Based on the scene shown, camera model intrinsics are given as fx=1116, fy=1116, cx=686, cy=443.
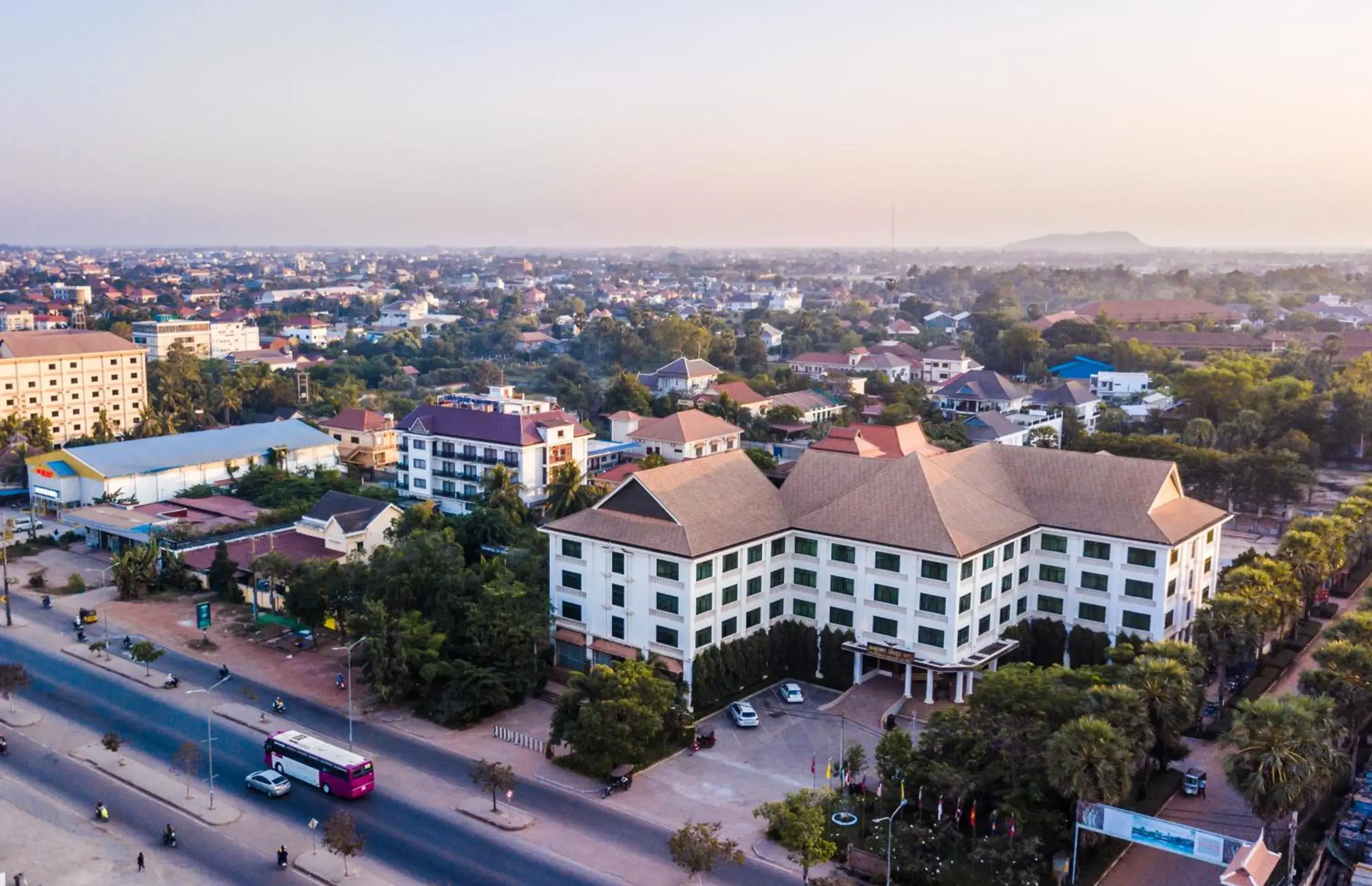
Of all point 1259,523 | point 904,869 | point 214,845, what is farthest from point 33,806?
point 1259,523

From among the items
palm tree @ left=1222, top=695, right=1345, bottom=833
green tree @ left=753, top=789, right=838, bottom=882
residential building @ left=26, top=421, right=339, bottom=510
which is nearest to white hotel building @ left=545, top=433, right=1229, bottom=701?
green tree @ left=753, top=789, right=838, bottom=882

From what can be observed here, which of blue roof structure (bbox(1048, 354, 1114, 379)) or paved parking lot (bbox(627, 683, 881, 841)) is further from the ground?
blue roof structure (bbox(1048, 354, 1114, 379))

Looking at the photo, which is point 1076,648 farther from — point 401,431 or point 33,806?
point 401,431

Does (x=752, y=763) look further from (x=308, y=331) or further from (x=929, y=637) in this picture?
(x=308, y=331)

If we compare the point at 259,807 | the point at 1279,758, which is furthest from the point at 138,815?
the point at 1279,758

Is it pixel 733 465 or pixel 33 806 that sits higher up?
pixel 733 465

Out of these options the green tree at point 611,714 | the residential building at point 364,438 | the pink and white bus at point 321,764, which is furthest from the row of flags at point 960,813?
the residential building at point 364,438

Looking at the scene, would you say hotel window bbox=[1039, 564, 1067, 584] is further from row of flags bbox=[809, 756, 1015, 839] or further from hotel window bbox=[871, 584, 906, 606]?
row of flags bbox=[809, 756, 1015, 839]
